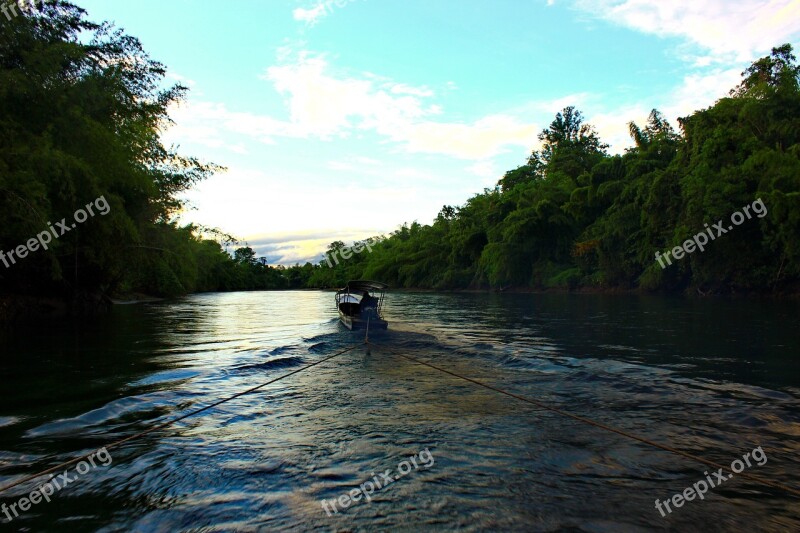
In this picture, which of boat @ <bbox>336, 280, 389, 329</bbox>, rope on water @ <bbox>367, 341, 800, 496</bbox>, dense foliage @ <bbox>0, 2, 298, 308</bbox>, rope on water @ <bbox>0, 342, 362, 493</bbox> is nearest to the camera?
rope on water @ <bbox>367, 341, 800, 496</bbox>

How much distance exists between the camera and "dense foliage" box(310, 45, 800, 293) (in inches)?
1169

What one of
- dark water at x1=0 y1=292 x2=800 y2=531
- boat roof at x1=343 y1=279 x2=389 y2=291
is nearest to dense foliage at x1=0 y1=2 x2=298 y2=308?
dark water at x1=0 y1=292 x2=800 y2=531

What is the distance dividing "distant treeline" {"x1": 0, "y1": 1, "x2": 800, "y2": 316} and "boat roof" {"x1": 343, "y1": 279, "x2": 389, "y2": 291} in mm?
9114

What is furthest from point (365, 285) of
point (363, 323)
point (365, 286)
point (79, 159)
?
point (79, 159)

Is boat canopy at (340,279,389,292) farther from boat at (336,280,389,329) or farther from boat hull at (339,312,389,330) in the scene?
boat hull at (339,312,389,330)

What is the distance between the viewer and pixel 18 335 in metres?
15.9

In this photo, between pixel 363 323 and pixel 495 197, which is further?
pixel 495 197

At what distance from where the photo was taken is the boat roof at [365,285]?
1602 centimetres

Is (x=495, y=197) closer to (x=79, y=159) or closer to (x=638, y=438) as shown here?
(x=79, y=159)

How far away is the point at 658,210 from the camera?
36406 mm

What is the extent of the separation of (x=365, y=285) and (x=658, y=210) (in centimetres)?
2854

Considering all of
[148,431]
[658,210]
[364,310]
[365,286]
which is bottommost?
[148,431]

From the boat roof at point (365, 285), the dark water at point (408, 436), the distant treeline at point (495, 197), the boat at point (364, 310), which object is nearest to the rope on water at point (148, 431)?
the dark water at point (408, 436)

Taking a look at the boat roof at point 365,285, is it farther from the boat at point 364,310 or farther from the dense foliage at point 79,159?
the dense foliage at point 79,159
